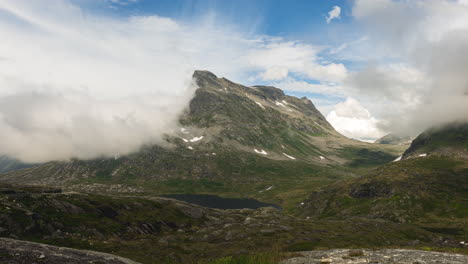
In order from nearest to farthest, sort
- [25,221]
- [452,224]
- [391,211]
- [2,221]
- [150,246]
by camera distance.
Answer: [2,221]
[25,221]
[150,246]
[452,224]
[391,211]

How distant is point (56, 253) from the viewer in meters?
21.9

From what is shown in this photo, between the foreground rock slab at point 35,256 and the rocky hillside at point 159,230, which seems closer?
the foreground rock slab at point 35,256

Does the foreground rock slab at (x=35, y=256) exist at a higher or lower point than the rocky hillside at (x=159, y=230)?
higher

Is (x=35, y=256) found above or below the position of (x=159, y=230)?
above

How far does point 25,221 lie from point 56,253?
223 feet

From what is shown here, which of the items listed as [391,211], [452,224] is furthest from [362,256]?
[391,211]

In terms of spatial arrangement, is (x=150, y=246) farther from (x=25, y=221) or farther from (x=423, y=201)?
(x=423, y=201)

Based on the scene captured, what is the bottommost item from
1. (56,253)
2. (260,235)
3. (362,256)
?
(260,235)

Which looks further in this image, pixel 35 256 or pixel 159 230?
pixel 159 230

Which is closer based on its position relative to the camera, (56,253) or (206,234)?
(56,253)

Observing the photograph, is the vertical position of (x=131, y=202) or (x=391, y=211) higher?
(x=131, y=202)

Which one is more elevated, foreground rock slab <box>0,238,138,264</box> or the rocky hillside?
foreground rock slab <box>0,238,138,264</box>

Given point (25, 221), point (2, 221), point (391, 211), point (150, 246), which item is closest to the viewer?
point (2, 221)

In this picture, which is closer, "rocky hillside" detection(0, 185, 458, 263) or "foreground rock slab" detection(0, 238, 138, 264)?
"foreground rock slab" detection(0, 238, 138, 264)
